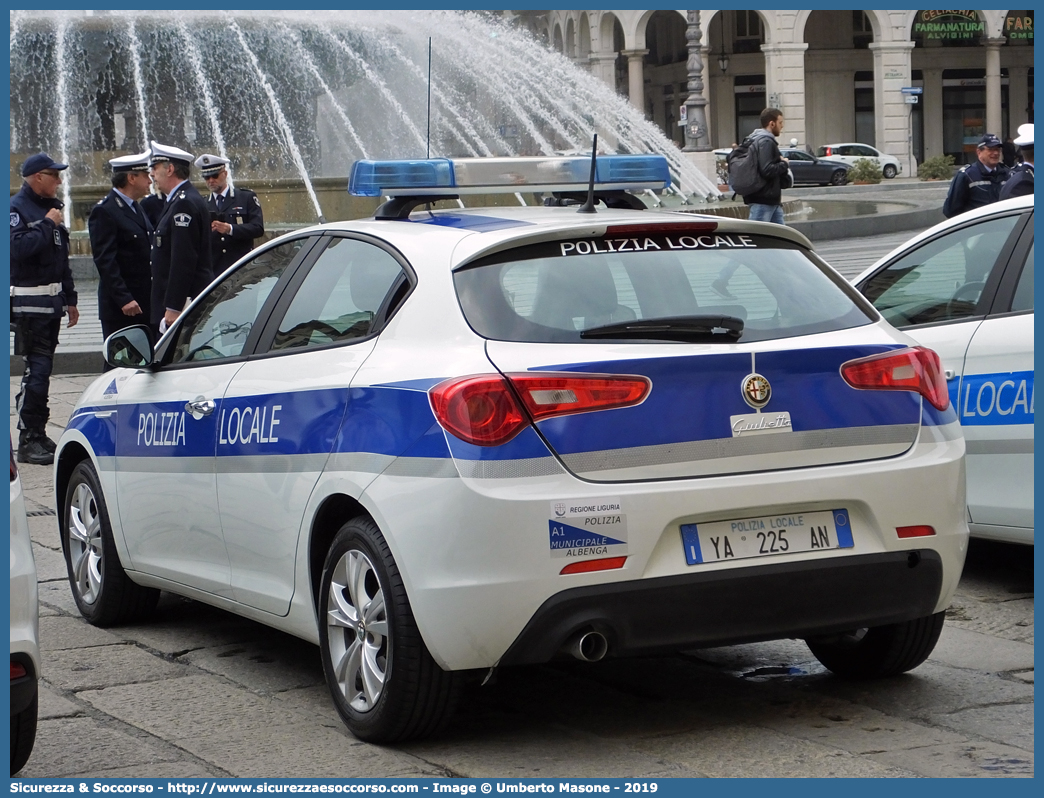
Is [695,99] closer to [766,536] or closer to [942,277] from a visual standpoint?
[942,277]

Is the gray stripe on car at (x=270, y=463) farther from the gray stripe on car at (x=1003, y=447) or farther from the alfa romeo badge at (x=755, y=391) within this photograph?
the gray stripe on car at (x=1003, y=447)

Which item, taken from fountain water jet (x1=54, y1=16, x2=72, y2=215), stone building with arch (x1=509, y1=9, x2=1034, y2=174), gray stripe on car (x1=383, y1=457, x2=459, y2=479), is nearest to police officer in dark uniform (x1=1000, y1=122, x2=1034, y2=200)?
gray stripe on car (x1=383, y1=457, x2=459, y2=479)

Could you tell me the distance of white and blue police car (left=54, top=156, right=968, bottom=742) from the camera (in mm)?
4207

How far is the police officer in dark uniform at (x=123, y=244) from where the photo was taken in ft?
35.7

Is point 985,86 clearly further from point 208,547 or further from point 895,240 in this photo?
point 208,547

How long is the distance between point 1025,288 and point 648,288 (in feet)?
7.81

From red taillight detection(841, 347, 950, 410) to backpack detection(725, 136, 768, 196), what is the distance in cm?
983

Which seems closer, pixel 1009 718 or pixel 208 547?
pixel 1009 718

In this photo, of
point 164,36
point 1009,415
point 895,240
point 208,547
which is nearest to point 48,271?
point 208,547

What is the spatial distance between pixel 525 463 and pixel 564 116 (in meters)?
22.2

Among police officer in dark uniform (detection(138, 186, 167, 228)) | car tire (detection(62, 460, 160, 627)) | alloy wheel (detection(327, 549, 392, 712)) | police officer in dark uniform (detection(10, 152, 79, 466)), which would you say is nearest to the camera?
alloy wheel (detection(327, 549, 392, 712))

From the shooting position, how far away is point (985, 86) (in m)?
72.5

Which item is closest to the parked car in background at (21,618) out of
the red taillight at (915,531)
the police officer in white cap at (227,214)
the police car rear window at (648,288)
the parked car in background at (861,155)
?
the police car rear window at (648,288)

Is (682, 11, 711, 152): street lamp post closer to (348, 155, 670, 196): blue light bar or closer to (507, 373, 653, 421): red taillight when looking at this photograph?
(348, 155, 670, 196): blue light bar
